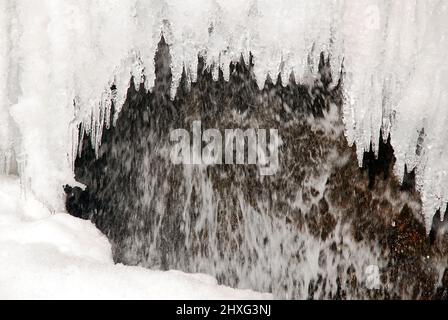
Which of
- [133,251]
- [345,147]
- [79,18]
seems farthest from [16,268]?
[345,147]

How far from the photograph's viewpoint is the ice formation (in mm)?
2879

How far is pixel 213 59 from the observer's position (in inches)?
126

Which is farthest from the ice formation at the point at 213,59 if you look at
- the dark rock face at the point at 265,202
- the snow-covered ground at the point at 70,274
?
the snow-covered ground at the point at 70,274

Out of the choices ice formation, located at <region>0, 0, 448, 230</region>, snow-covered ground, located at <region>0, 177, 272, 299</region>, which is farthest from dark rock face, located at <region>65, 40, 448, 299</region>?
snow-covered ground, located at <region>0, 177, 272, 299</region>

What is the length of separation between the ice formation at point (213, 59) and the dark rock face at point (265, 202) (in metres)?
0.13

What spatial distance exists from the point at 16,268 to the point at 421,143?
5.90 feet

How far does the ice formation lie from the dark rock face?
0.41 ft

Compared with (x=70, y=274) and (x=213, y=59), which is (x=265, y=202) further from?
(x=70, y=274)

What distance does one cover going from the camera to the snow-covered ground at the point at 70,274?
255cm

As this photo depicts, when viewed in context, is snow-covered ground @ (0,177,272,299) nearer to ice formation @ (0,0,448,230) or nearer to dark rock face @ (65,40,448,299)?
ice formation @ (0,0,448,230)

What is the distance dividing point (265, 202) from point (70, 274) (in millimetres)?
1102

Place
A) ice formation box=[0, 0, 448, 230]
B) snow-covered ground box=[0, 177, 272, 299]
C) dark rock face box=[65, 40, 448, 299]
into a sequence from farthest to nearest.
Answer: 1. dark rock face box=[65, 40, 448, 299]
2. ice formation box=[0, 0, 448, 230]
3. snow-covered ground box=[0, 177, 272, 299]

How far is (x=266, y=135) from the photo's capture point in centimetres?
326

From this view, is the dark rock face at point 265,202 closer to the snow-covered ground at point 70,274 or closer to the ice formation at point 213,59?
the ice formation at point 213,59
